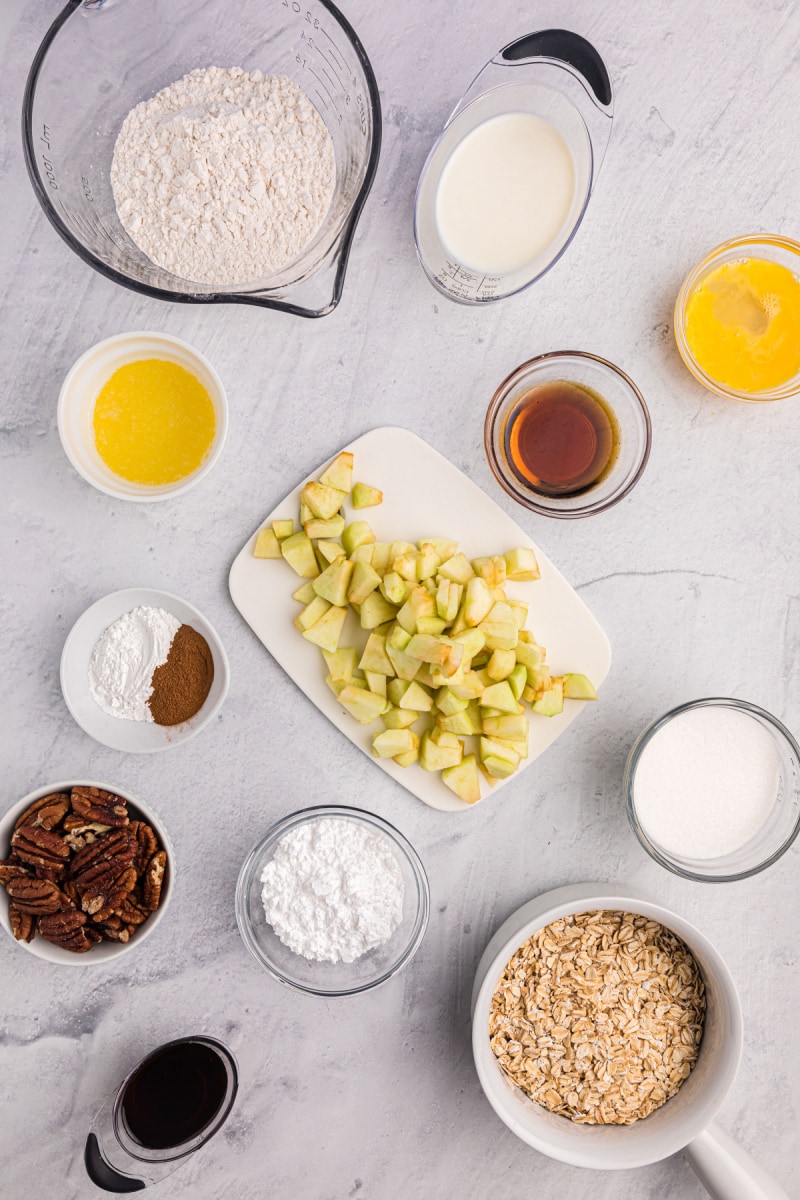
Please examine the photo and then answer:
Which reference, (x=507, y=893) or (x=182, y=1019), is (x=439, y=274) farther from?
(x=182, y=1019)

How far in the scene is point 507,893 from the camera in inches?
60.8

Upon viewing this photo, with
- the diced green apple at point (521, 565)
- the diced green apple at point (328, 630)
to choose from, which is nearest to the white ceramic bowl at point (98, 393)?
the diced green apple at point (328, 630)

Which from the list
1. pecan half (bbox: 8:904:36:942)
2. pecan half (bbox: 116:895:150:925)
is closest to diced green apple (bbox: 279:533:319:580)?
pecan half (bbox: 116:895:150:925)

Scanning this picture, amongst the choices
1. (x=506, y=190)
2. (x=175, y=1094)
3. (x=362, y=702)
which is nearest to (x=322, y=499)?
(x=362, y=702)

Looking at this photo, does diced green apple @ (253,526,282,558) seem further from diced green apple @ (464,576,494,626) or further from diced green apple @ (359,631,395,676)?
diced green apple @ (464,576,494,626)

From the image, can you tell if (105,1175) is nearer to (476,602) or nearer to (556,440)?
(476,602)

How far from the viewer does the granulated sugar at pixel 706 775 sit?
4.78ft

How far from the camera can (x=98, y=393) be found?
1459mm

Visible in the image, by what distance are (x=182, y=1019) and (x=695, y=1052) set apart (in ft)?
3.18

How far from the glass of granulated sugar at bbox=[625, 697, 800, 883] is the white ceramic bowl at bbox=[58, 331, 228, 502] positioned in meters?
0.97

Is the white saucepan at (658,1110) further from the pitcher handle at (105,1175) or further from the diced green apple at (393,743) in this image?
the pitcher handle at (105,1175)

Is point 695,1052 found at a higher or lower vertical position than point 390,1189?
higher

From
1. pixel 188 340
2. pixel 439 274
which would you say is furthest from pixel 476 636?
pixel 188 340

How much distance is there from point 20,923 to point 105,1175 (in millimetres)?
485
